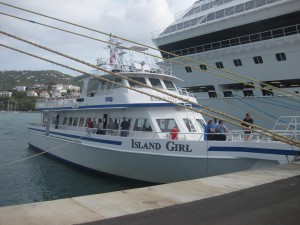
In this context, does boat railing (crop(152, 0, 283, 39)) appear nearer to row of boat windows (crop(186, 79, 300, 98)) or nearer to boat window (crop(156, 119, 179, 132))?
row of boat windows (crop(186, 79, 300, 98))

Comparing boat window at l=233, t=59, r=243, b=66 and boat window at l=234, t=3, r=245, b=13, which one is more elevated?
boat window at l=234, t=3, r=245, b=13

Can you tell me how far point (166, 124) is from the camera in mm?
12875

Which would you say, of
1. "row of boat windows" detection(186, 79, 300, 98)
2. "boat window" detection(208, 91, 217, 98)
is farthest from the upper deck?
"boat window" detection(208, 91, 217, 98)

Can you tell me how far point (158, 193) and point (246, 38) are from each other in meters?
16.8

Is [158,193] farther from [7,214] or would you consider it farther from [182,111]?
[182,111]

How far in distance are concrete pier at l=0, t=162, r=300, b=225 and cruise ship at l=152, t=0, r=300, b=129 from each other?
962cm

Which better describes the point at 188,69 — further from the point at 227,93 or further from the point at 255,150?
the point at 255,150

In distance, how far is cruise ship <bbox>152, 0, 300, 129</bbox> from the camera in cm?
1800

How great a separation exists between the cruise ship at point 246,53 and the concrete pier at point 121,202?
962cm

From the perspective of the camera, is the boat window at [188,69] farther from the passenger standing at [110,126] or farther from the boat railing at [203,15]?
the passenger standing at [110,126]

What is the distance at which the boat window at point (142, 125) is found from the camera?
12.8 m

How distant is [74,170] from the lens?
1605 centimetres

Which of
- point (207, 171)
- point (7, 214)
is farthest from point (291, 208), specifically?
point (207, 171)

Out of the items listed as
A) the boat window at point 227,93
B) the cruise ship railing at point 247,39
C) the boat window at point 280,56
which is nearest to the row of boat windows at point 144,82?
the boat window at point 280,56
